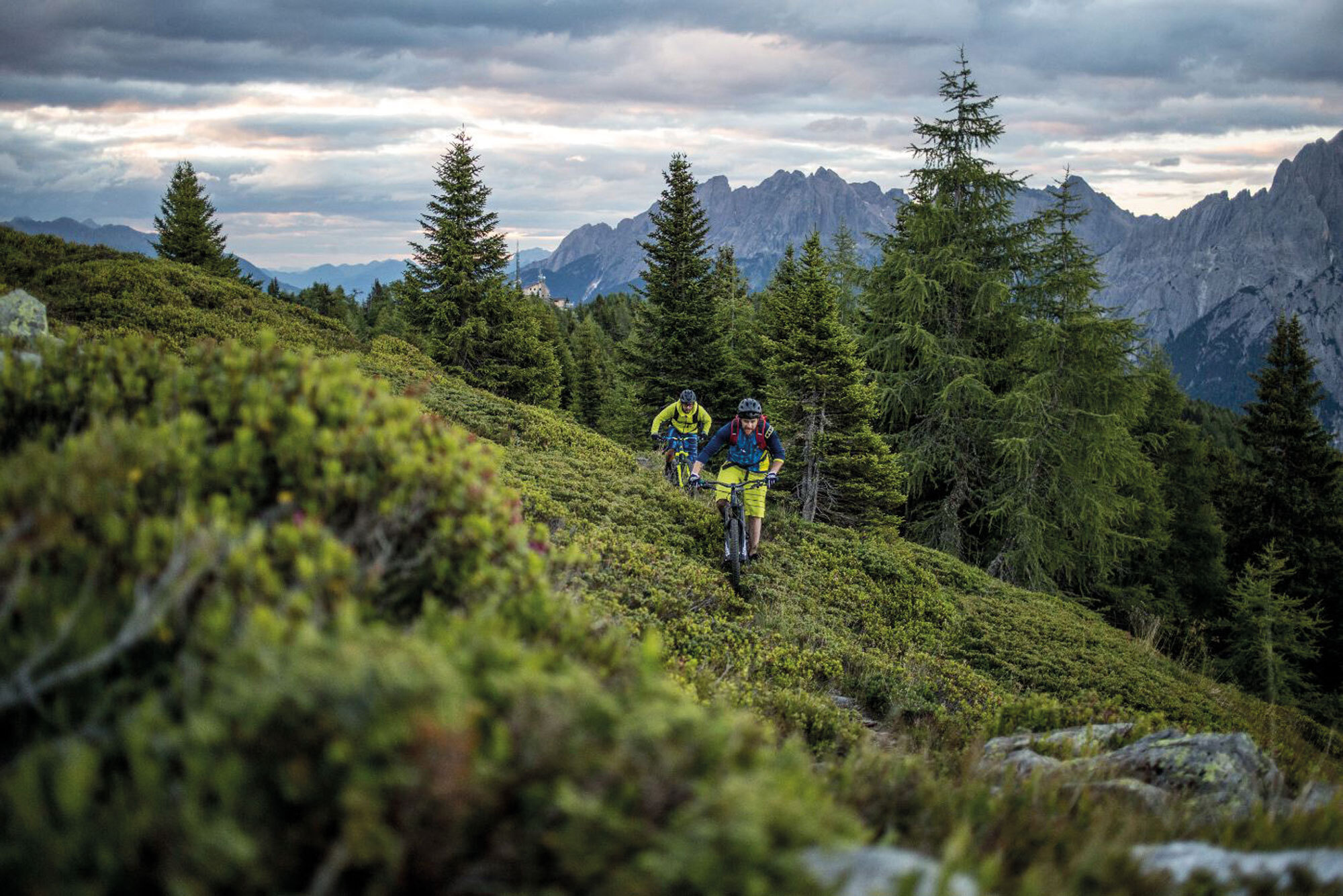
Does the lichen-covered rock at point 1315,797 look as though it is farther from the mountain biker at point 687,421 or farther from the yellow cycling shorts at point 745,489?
the mountain biker at point 687,421

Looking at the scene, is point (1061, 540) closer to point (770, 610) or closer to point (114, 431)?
point (770, 610)

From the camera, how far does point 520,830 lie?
1.69m

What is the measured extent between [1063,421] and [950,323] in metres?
5.30

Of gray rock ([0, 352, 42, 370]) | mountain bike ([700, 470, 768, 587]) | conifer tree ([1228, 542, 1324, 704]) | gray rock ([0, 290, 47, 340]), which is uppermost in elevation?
gray rock ([0, 290, 47, 340])

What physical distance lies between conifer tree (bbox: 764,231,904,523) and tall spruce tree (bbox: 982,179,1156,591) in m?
5.69

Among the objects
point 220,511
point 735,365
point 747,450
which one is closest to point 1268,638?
point 735,365

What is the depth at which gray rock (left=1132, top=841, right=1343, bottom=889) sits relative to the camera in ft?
7.92

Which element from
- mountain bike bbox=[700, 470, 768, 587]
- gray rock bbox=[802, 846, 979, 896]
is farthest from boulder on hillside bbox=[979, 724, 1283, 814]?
→ mountain bike bbox=[700, 470, 768, 587]

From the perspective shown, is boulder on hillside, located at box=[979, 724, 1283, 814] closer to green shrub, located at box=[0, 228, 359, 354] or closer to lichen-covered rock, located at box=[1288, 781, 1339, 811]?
lichen-covered rock, located at box=[1288, 781, 1339, 811]

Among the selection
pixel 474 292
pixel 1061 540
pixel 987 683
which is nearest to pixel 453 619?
pixel 987 683

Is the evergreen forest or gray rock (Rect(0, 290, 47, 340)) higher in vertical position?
gray rock (Rect(0, 290, 47, 340))

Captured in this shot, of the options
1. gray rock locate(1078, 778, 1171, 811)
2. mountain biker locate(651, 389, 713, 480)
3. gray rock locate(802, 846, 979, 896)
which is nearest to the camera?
gray rock locate(802, 846, 979, 896)

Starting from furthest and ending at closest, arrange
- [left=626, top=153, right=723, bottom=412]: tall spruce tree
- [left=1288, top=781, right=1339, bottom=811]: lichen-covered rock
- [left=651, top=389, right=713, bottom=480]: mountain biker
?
[left=626, top=153, right=723, bottom=412]: tall spruce tree → [left=651, top=389, right=713, bottom=480]: mountain biker → [left=1288, top=781, right=1339, bottom=811]: lichen-covered rock

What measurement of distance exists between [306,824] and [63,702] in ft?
2.73
